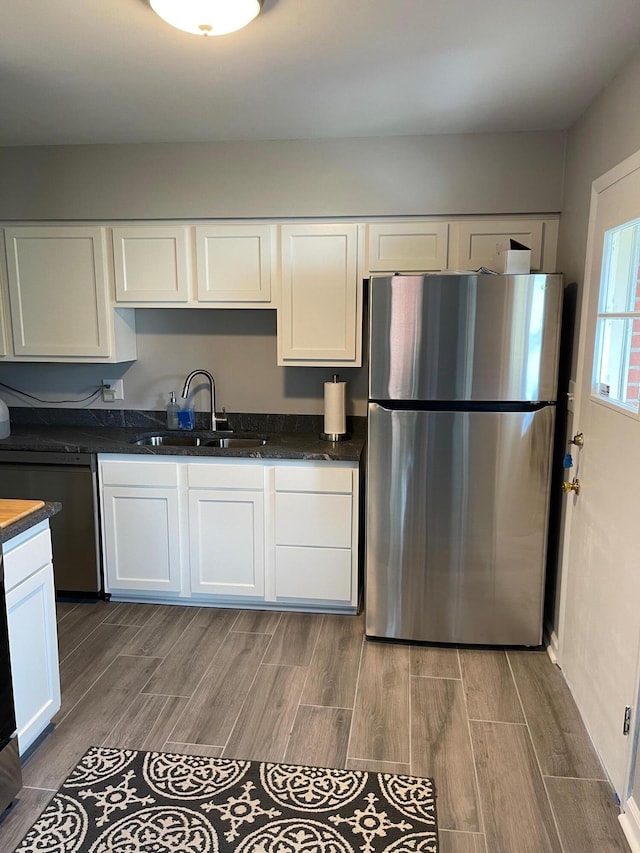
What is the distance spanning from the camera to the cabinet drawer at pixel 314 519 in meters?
2.93

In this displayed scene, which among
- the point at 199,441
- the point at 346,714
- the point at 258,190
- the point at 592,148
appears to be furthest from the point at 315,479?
the point at 592,148

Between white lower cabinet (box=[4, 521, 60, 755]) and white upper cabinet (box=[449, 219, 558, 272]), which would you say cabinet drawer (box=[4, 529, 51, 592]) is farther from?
white upper cabinet (box=[449, 219, 558, 272])

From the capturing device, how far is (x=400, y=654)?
269 cm

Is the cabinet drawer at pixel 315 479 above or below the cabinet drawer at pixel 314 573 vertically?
above

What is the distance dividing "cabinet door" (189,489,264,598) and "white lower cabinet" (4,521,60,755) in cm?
98

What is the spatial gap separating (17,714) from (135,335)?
2173 mm

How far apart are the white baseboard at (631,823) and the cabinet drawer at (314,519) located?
59.9 inches

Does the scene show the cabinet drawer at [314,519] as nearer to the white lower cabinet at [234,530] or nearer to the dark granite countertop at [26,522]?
the white lower cabinet at [234,530]

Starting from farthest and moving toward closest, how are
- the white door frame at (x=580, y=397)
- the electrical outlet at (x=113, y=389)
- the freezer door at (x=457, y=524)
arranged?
the electrical outlet at (x=113, y=389)
the freezer door at (x=457, y=524)
the white door frame at (x=580, y=397)

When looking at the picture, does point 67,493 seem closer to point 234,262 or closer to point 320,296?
point 234,262

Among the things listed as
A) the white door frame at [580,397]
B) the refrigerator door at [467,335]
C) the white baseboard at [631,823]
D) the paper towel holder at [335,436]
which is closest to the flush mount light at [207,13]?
the refrigerator door at [467,335]

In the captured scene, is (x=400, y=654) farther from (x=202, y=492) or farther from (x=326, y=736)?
(x=202, y=492)

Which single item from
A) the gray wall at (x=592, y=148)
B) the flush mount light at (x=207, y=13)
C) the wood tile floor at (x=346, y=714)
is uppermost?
the flush mount light at (x=207, y=13)

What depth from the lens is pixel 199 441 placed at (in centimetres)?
338
